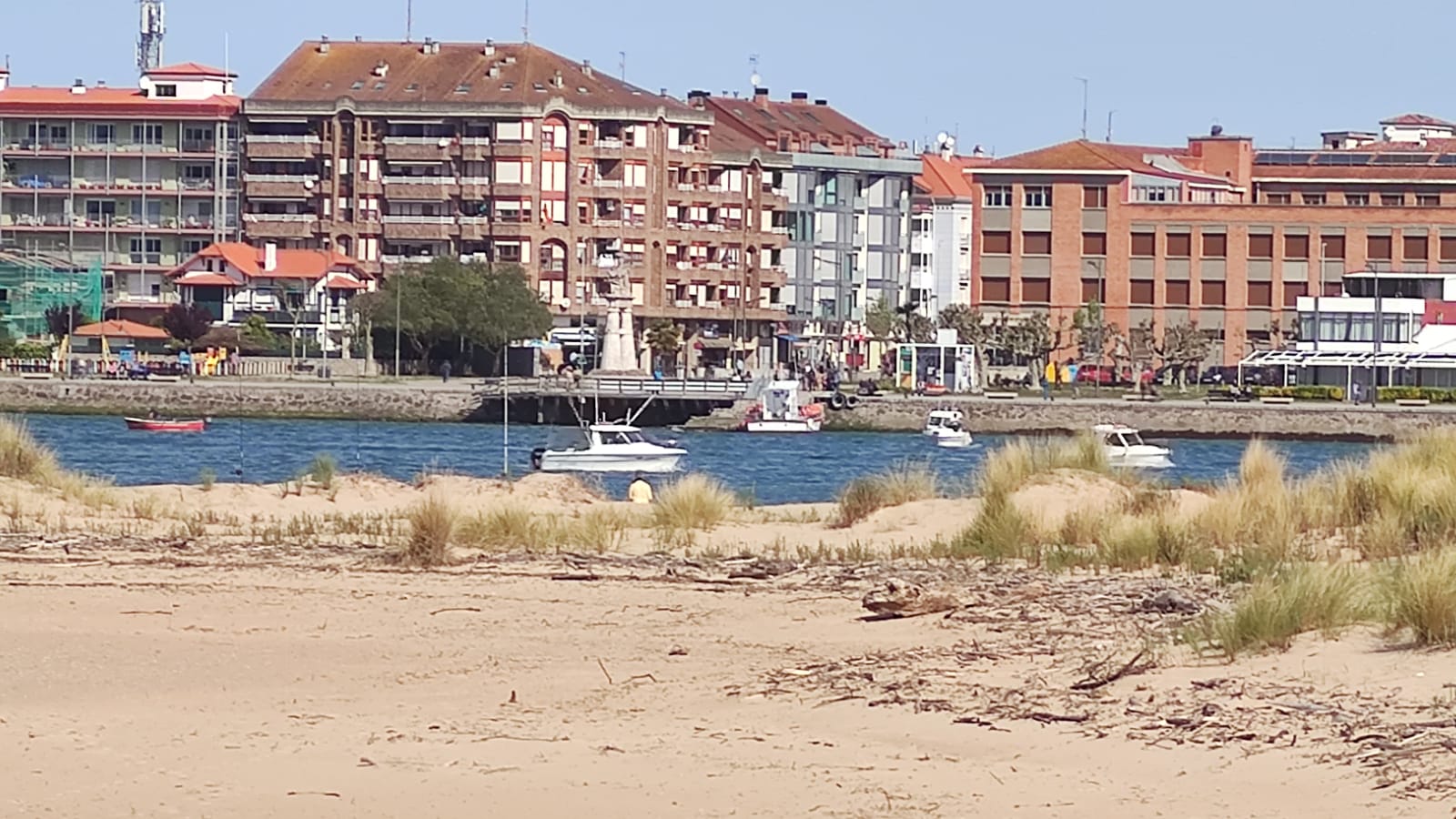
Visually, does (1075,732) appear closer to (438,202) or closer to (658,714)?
(658,714)

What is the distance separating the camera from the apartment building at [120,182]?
127m

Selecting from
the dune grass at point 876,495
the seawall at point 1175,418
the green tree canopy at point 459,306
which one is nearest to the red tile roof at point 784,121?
the green tree canopy at point 459,306

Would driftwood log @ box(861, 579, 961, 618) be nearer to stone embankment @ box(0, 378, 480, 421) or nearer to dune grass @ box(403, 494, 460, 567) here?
dune grass @ box(403, 494, 460, 567)

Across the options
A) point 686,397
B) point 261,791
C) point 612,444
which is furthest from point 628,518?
point 686,397

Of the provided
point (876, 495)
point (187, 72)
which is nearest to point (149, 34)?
point (187, 72)

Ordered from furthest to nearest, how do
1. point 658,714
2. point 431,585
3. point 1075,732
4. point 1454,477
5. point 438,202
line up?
point 438,202
point 1454,477
point 431,585
point 658,714
point 1075,732

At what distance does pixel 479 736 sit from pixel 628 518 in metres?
14.0

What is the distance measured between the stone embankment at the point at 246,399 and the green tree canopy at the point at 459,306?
415 inches

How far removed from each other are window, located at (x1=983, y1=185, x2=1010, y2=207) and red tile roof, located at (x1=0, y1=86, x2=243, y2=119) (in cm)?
3474

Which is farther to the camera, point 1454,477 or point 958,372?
point 958,372

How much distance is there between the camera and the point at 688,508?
2758cm

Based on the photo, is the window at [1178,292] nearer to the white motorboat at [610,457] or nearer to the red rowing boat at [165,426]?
the red rowing boat at [165,426]

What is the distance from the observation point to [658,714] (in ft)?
46.5

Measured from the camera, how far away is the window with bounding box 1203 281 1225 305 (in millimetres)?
127375
